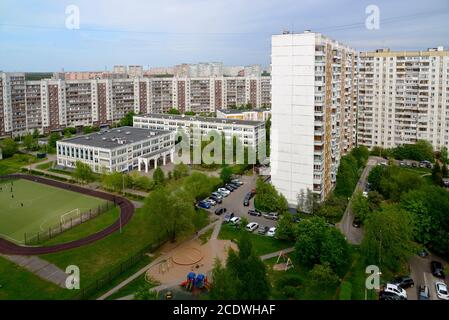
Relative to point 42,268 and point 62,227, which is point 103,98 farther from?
point 42,268

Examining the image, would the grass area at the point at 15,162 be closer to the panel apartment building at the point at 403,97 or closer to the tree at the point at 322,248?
the tree at the point at 322,248

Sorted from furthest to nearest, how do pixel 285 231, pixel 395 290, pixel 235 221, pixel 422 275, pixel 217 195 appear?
pixel 217 195, pixel 235 221, pixel 285 231, pixel 422 275, pixel 395 290

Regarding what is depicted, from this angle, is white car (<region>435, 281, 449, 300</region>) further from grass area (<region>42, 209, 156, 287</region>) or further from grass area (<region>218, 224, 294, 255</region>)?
grass area (<region>42, 209, 156, 287</region>)

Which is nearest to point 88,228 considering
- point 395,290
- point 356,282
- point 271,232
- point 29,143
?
point 271,232

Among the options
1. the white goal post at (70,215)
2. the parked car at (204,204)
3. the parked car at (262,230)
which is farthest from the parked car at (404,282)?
the white goal post at (70,215)

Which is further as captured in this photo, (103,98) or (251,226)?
(103,98)

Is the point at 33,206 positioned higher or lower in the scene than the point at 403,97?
lower
